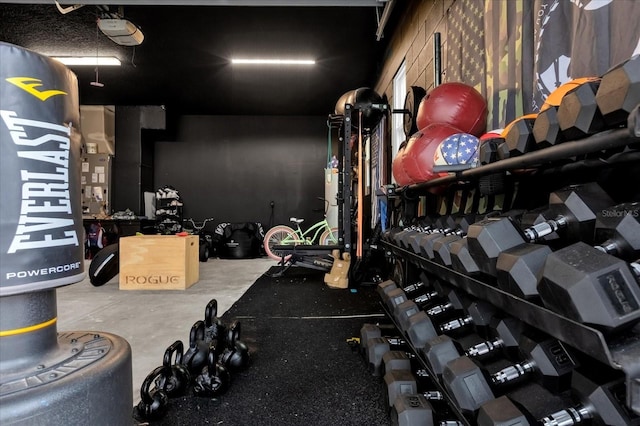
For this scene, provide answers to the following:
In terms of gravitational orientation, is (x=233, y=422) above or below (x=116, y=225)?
below

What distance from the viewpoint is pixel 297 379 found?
1636 millimetres

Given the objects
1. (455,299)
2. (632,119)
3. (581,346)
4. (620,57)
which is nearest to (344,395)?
(455,299)

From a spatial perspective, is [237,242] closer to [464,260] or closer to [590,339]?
[464,260]

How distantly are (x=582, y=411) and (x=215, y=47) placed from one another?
508cm

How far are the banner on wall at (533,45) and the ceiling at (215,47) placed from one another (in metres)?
1.51

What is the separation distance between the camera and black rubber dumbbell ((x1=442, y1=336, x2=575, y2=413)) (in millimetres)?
826

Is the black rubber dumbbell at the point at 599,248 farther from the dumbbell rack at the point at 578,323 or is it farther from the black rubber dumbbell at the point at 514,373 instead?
the black rubber dumbbell at the point at 514,373

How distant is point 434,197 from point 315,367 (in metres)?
1.41

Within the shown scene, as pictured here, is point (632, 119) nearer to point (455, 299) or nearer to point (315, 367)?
point (455, 299)

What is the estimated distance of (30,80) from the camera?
18.6 inches

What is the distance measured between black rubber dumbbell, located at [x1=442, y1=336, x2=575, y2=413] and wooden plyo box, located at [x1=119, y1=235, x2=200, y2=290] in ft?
10.6

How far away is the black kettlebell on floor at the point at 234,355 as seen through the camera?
1664 millimetres

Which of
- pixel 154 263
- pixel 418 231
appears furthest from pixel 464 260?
pixel 154 263

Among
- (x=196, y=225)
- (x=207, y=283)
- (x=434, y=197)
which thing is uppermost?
(x=434, y=197)
